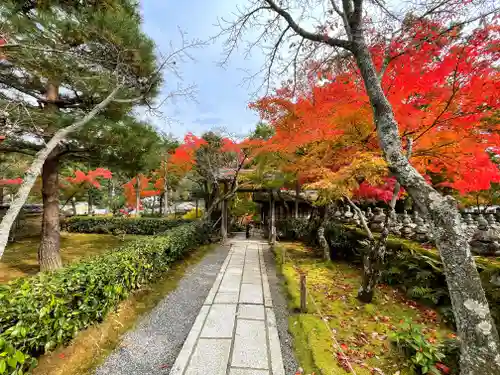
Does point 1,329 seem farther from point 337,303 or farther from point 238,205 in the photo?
point 238,205

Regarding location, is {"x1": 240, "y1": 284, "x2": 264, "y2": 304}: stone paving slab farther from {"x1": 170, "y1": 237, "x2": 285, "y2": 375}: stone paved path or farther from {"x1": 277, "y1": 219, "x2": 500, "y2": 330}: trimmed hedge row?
{"x1": 277, "y1": 219, "x2": 500, "y2": 330}: trimmed hedge row

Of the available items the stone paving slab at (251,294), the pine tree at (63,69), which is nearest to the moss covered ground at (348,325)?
the stone paving slab at (251,294)

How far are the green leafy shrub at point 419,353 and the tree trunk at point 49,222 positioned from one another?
827 centimetres

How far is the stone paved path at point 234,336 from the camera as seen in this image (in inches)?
117

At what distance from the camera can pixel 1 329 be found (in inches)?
87.0

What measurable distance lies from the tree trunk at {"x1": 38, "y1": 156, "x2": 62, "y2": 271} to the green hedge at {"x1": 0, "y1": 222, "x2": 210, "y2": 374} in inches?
129

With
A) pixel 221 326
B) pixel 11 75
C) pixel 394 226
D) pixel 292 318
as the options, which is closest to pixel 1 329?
pixel 221 326

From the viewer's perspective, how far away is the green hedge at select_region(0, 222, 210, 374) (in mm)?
2358

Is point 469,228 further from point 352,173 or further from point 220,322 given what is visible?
point 220,322

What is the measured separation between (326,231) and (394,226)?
2.42 metres

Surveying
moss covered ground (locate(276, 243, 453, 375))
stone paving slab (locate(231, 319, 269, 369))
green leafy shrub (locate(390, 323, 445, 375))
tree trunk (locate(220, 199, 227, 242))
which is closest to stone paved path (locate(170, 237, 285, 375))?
stone paving slab (locate(231, 319, 269, 369))

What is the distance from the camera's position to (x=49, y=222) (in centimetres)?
677

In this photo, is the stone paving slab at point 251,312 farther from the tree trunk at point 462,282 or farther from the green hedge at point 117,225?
the green hedge at point 117,225

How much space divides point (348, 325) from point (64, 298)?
4426mm
